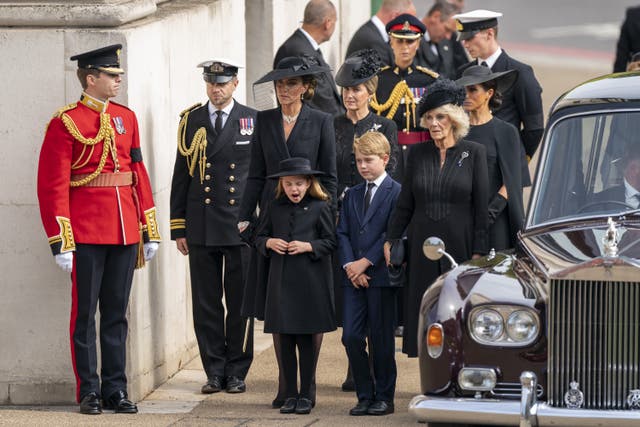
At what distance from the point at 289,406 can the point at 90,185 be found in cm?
179

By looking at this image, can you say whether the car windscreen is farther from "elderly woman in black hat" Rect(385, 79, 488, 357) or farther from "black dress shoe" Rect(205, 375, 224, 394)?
"black dress shoe" Rect(205, 375, 224, 394)

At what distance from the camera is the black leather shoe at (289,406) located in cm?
1000

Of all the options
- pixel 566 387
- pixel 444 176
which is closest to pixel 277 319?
pixel 444 176

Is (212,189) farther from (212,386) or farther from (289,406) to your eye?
(289,406)

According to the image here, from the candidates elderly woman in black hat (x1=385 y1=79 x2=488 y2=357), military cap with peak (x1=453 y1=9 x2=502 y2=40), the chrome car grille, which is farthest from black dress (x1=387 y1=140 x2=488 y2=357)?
military cap with peak (x1=453 y1=9 x2=502 y2=40)

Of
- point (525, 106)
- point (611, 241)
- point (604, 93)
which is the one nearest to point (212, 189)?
point (525, 106)

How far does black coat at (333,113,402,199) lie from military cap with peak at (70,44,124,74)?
175 centimetres

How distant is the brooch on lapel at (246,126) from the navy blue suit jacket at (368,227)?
1.19 metres

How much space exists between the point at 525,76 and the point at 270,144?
7.73ft

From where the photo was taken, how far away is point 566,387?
310 inches

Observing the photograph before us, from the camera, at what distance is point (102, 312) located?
10219mm

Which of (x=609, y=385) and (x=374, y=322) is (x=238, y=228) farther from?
(x=609, y=385)

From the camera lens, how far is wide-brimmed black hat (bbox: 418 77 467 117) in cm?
988

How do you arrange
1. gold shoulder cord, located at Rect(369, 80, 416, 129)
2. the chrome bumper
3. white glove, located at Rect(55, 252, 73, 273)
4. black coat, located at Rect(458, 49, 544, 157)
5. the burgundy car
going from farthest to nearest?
gold shoulder cord, located at Rect(369, 80, 416, 129) < black coat, located at Rect(458, 49, 544, 157) < white glove, located at Rect(55, 252, 73, 273) < the burgundy car < the chrome bumper
